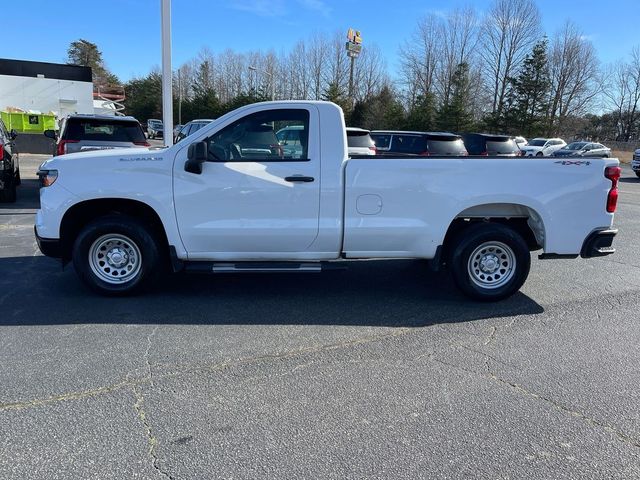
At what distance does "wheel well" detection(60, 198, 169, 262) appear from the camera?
541 cm

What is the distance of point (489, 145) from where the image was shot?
17109mm

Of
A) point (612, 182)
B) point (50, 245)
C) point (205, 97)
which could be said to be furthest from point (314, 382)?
point (205, 97)

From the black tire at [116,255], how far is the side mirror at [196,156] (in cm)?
87

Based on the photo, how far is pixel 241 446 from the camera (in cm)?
296

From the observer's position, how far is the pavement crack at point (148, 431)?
275 centimetres

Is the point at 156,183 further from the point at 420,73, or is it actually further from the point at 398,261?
the point at 420,73

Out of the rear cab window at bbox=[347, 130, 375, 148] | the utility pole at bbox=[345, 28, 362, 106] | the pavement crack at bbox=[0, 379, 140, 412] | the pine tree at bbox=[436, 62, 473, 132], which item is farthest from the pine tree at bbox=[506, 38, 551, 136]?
the pavement crack at bbox=[0, 379, 140, 412]

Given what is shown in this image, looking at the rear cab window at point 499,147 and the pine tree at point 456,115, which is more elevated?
the pine tree at point 456,115

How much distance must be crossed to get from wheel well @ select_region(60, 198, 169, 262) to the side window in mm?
1013

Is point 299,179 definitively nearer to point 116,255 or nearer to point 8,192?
point 116,255

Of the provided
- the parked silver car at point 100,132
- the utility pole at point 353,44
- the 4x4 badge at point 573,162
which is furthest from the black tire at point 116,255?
the utility pole at point 353,44

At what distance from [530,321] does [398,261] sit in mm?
2651

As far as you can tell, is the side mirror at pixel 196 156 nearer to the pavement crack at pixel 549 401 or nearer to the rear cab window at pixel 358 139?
the pavement crack at pixel 549 401

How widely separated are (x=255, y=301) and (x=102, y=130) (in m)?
7.26
